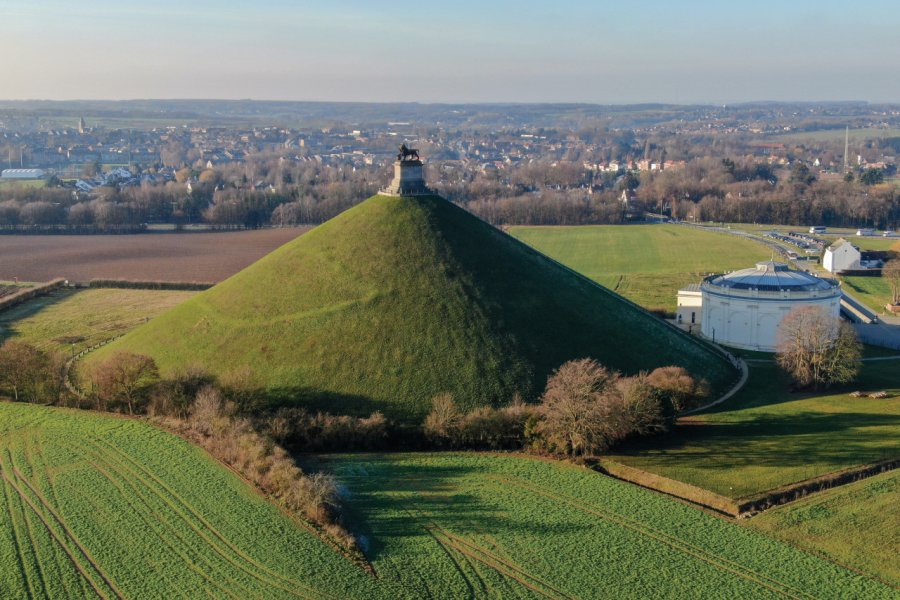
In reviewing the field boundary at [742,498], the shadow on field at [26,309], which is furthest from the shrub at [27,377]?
the field boundary at [742,498]

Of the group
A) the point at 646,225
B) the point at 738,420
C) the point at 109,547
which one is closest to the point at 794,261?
the point at 646,225

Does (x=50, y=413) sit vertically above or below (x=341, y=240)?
below

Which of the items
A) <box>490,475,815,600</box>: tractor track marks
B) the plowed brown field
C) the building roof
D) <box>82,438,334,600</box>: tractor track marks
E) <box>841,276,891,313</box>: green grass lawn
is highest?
the building roof

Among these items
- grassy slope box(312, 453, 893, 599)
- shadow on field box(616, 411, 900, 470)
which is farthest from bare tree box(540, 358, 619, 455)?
grassy slope box(312, 453, 893, 599)

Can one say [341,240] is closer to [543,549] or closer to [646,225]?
[543,549]

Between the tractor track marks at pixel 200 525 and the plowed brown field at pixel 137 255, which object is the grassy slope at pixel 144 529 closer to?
the tractor track marks at pixel 200 525

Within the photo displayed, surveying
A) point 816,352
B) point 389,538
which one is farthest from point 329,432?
point 816,352

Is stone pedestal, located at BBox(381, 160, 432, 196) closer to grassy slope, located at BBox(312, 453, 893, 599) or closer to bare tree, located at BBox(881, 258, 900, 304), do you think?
grassy slope, located at BBox(312, 453, 893, 599)
